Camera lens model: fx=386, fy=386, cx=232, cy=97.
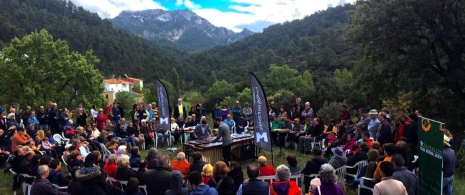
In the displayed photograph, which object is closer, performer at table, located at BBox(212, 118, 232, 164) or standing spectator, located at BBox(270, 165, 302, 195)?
standing spectator, located at BBox(270, 165, 302, 195)

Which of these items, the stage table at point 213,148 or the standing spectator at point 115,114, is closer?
the stage table at point 213,148

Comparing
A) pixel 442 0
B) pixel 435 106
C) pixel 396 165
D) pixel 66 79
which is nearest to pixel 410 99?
pixel 435 106

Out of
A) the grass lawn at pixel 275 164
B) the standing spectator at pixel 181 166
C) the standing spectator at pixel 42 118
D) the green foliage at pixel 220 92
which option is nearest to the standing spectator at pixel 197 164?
the standing spectator at pixel 181 166

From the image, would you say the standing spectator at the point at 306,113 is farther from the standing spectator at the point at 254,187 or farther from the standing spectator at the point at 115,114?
the standing spectator at the point at 254,187

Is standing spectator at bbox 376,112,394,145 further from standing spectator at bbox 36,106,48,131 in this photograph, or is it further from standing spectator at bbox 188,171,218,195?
standing spectator at bbox 36,106,48,131

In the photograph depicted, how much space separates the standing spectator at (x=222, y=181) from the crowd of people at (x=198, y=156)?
1cm

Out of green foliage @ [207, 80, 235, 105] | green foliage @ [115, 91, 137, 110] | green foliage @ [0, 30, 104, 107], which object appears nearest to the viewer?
green foliage @ [0, 30, 104, 107]

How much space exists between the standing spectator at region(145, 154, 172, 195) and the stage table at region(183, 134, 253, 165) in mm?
4051

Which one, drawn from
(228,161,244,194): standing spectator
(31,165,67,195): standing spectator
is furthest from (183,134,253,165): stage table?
(31,165,67,195): standing spectator

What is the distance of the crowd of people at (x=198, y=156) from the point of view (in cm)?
505

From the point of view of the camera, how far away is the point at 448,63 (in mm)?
17219

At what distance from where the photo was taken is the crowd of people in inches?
199

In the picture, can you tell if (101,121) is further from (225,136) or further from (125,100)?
(125,100)

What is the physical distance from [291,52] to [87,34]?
157 ft
